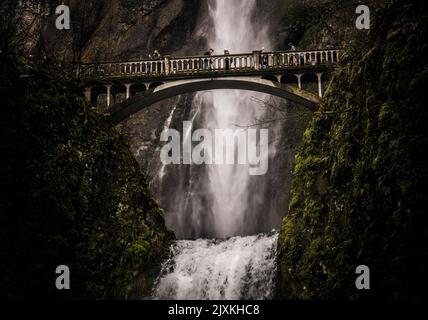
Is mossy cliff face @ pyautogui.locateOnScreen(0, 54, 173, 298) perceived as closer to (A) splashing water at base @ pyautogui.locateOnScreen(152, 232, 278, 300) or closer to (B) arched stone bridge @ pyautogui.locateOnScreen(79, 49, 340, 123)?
(A) splashing water at base @ pyautogui.locateOnScreen(152, 232, 278, 300)

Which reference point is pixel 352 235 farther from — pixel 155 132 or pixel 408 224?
pixel 155 132

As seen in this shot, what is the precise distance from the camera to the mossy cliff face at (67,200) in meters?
13.5

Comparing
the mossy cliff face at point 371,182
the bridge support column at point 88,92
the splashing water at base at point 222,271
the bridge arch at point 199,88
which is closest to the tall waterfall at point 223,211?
the splashing water at base at point 222,271

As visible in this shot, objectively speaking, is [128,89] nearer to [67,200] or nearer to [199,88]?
[199,88]

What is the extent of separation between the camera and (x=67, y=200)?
15.6 meters

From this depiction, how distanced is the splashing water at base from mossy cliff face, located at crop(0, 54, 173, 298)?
2.57ft

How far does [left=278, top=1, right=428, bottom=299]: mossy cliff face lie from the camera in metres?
9.98

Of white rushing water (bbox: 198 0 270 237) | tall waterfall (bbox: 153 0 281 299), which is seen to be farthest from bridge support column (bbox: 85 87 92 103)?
white rushing water (bbox: 198 0 270 237)

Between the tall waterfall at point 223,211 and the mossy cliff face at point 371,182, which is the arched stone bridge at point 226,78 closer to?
the tall waterfall at point 223,211

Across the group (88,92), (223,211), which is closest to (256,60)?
(88,92)

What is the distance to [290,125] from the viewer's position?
26781mm

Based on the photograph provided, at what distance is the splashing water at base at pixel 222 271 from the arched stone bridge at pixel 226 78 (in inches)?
239

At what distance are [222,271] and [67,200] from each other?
5.67 m

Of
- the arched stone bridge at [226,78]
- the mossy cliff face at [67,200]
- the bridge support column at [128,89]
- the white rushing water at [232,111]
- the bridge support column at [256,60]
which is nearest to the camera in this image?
the mossy cliff face at [67,200]
